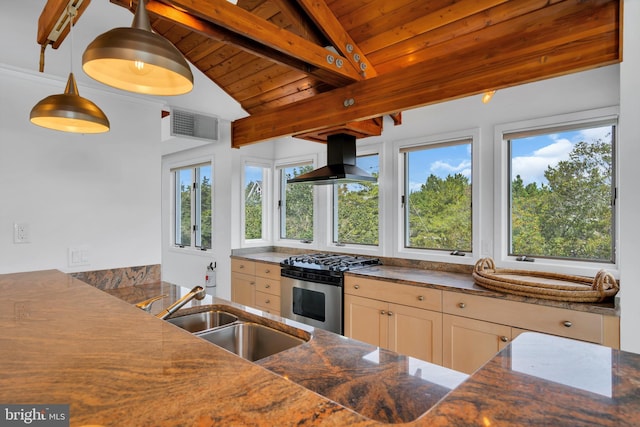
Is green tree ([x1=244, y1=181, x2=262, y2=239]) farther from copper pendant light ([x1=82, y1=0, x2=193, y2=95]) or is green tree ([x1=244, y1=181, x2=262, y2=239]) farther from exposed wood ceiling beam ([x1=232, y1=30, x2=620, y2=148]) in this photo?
copper pendant light ([x1=82, y1=0, x2=193, y2=95])

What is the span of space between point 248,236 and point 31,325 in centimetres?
348

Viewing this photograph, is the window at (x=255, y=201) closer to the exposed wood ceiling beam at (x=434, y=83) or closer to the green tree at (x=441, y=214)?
the exposed wood ceiling beam at (x=434, y=83)

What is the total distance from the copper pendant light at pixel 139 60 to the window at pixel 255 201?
300 centimetres

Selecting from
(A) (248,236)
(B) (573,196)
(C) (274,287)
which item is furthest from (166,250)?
(B) (573,196)

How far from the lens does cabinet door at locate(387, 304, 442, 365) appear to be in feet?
8.29

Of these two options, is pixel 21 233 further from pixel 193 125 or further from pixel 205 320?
pixel 193 125

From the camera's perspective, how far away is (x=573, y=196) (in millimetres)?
2539

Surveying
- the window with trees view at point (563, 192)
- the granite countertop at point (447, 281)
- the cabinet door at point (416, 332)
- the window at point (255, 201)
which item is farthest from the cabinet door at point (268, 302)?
the window with trees view at point (563, 192)

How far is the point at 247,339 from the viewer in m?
1.59

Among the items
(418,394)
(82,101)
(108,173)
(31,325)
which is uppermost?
(82,101)

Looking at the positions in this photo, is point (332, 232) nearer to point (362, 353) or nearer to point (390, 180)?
point (390, 180)

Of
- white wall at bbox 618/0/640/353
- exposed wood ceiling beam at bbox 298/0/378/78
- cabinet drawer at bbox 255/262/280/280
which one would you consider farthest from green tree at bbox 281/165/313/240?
white wall at bbox 618/0/640/353

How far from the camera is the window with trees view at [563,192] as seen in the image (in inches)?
95.4

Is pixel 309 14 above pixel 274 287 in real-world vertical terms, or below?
above
